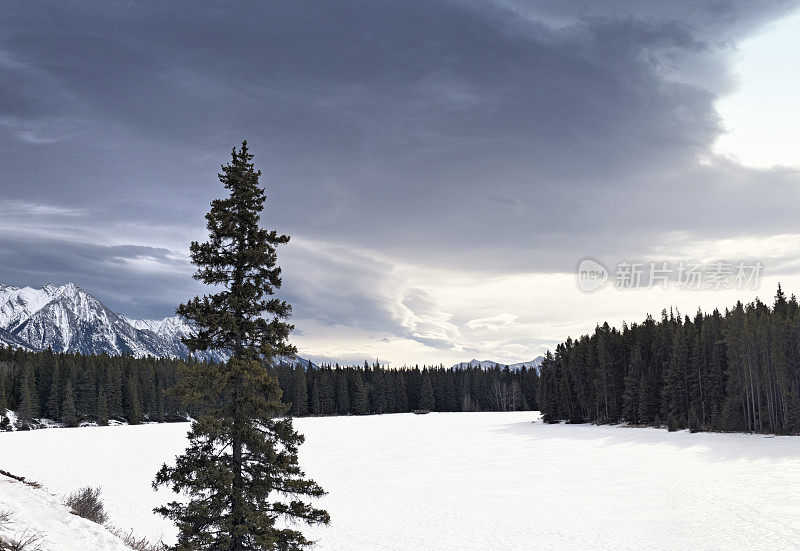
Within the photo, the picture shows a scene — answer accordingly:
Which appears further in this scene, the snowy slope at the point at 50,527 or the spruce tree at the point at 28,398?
the spruce tree at the point at 28,398

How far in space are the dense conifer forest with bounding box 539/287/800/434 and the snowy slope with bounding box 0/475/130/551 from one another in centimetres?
8165

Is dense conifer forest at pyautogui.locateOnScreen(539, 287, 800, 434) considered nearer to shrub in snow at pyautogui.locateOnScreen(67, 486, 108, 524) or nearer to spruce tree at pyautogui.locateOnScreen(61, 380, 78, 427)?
shrub in snow at pyautogui.locateOnScreen(67, 486, 108, 524)

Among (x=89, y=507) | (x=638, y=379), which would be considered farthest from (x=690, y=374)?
(x=89, y=507)

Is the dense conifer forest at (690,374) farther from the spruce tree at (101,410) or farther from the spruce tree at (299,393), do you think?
the spruce tree at (101,410)

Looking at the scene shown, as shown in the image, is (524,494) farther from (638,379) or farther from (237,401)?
(638,379)

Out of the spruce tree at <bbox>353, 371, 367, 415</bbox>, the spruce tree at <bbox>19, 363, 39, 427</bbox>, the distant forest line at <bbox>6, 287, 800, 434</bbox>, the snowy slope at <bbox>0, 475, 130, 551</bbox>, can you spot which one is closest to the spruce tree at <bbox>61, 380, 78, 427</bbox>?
the distant forest line at <bbox>6, 287, 800, 434</bbox>

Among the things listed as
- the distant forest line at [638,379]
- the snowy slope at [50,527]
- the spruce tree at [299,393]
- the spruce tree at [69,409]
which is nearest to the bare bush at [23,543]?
the snowy slope at [50,527]

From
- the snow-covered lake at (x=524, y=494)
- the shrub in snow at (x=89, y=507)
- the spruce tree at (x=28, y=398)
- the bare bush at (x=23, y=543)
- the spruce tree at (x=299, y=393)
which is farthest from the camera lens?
the spruce tree at (x=299, y=393)

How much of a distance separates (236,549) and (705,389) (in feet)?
313

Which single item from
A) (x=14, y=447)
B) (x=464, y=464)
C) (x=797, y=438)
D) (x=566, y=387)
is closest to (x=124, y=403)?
(x=14, y=447)

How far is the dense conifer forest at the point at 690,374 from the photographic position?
79000mm

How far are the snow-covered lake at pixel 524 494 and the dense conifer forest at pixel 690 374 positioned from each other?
78.5ft

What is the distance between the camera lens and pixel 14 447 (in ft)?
212

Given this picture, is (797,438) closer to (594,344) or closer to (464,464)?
(464,464)
